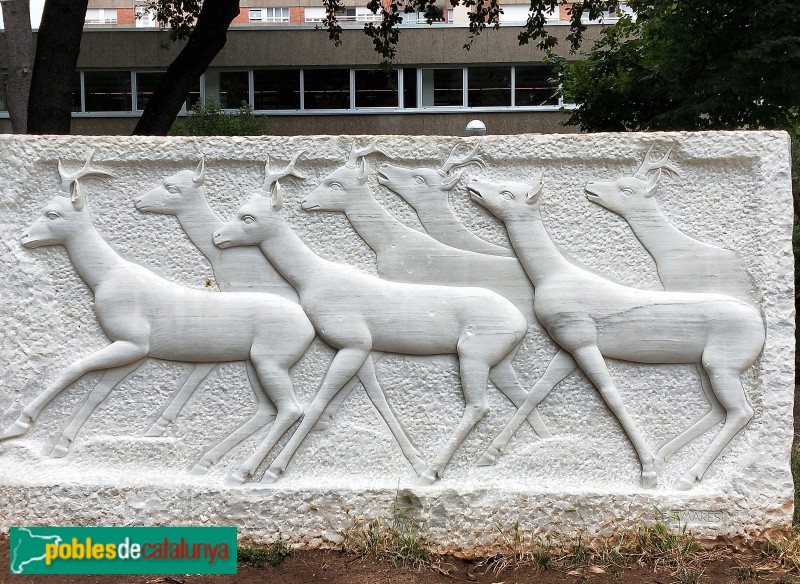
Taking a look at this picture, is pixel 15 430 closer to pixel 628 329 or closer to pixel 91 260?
pixel 91 260

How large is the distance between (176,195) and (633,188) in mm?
2194

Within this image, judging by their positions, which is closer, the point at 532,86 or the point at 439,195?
the point at 439,195

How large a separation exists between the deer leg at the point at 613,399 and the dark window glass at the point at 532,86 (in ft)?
43.2

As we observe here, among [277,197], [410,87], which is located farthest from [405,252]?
[410,87]

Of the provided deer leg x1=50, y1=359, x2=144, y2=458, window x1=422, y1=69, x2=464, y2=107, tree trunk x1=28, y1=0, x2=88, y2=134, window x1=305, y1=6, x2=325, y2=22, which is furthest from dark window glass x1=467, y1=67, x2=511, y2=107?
deer leg x1=50, y1=359, x2=144, y2=458

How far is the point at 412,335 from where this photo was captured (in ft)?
11.0

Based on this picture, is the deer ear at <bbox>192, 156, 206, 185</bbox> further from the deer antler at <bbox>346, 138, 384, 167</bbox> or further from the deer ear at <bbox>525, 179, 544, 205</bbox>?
the deer ear at <bbox>525, 179, 544, 205</bbox>

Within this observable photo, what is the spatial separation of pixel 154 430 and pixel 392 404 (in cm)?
114

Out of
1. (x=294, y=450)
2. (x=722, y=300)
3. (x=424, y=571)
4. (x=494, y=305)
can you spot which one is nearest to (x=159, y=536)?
(x=294, y=450)

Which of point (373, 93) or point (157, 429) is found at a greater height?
point (373, 93)

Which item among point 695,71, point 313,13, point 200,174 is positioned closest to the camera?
point 200,174

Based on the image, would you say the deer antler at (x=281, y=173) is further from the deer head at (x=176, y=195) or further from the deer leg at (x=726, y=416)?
the deer leg at (x=726, y=416)

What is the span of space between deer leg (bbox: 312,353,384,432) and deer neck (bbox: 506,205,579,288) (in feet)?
2.80

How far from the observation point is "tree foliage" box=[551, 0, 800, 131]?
213 inches
